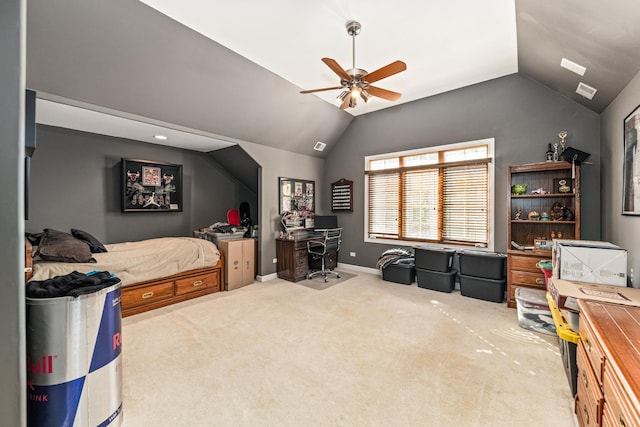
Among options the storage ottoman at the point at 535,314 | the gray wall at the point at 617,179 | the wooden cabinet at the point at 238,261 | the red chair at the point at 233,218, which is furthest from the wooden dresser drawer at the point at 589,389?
the red chair at the point at 233,218

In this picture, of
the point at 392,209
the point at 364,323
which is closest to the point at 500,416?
the point at 364,323

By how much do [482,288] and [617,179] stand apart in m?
2.00

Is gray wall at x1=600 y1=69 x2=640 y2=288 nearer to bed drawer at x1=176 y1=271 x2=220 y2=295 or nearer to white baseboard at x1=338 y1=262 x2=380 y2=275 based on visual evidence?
white baseboard at x1=338 y1=262 x2=380 y2=275

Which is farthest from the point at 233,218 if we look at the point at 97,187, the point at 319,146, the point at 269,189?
the point at 319,146

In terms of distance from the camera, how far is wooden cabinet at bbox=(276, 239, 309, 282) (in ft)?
16.5

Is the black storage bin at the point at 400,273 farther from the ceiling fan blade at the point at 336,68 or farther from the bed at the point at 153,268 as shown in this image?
the ceiling fan blade at the point at 336,68

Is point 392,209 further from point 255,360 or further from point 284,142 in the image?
point 255,360

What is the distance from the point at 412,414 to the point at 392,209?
3.97 metres

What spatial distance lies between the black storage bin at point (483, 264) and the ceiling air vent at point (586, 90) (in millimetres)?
2183

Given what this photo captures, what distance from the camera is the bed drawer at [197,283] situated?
4016 millimetres

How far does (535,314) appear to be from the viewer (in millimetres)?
3025

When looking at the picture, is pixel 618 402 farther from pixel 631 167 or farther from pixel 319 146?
pixel 319 146

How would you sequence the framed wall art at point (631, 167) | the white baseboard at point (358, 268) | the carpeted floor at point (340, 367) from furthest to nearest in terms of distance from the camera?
the white baseboard at point (358, 268) < the framed wall art at point (631, 167) < the carpeted floor at point (340, 367)

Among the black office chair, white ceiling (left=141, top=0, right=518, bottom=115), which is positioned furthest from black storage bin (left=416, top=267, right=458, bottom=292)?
white ceiling (left=141, top=0, right=518, bottom=115)
